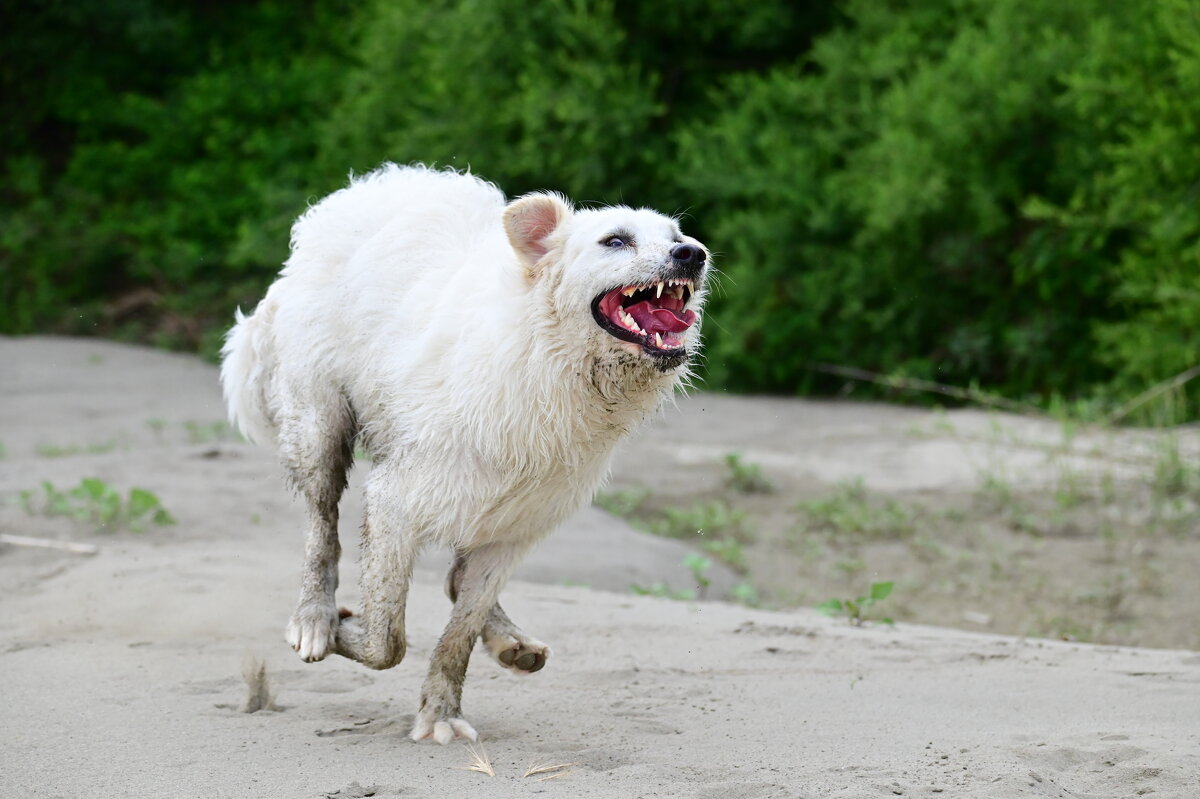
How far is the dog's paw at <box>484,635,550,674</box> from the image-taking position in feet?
15.6

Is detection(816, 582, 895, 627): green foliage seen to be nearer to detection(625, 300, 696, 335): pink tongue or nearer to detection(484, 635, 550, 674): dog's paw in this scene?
detection(484, 635, 550, 674): dog's paw

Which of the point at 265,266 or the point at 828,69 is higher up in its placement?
the point at 828,69

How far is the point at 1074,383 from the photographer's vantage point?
13000 millimetres

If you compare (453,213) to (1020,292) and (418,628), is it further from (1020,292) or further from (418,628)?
(1020,292)

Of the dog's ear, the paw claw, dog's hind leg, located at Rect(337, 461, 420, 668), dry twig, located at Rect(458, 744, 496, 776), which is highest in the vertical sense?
the dog's ear

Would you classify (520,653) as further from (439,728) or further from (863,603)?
(863,603)

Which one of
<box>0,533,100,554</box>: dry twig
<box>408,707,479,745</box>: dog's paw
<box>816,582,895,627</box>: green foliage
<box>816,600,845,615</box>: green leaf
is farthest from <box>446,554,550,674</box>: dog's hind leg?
<box>0,533,100,554</box>: dry twig

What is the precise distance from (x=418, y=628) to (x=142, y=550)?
1.89 m

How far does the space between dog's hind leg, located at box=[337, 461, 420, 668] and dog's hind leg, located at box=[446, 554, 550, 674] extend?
331 mm

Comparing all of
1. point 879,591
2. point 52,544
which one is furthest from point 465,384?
point 52,544

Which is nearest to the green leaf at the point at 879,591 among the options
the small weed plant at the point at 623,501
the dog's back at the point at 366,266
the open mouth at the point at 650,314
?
the open mouth at the point at 650,314

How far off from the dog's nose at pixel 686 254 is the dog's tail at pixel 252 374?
197 centimetres

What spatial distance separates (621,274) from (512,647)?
1.37m

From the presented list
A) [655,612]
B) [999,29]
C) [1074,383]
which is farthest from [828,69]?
[655,612]
